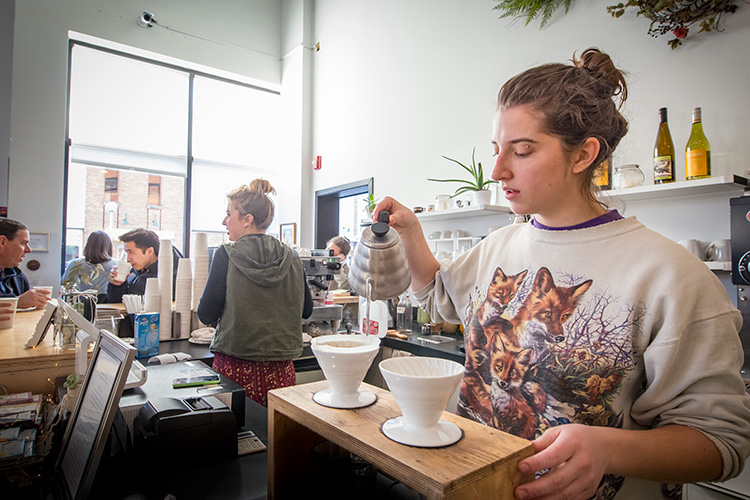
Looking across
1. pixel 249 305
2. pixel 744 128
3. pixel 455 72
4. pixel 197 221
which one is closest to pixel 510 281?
pixel 249 305

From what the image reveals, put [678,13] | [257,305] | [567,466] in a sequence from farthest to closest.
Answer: [678,13], [257,305], [567,466]

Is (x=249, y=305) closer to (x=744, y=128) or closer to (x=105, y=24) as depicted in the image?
(x=744, y=128)

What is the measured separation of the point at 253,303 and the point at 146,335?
486mm

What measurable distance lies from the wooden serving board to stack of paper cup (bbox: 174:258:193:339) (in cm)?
177

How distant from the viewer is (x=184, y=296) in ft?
8.16

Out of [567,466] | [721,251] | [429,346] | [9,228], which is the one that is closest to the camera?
[567,466]

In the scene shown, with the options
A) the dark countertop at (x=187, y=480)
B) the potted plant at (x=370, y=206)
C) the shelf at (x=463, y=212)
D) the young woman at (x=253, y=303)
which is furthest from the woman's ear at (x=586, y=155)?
the potted plant at (x=370, y=206)

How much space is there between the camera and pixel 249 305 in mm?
2008

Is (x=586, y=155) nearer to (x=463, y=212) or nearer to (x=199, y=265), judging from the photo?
(x=199, y=265)

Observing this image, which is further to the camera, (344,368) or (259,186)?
(259,186)

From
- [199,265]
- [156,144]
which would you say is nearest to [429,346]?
[199,265]

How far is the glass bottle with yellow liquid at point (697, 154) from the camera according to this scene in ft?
7.19

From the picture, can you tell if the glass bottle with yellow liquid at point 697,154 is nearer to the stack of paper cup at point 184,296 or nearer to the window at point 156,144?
the stack of paper cup at point 184,296

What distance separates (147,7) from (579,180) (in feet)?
19.4
